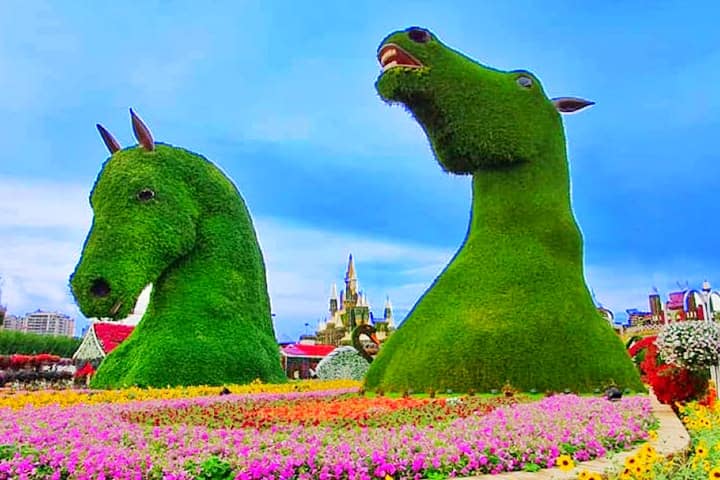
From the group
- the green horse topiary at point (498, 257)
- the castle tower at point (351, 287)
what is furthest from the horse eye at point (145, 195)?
the castle tower at point (351, 287)

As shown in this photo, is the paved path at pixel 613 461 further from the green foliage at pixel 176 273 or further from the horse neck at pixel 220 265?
the horse neck at pixel 220 265

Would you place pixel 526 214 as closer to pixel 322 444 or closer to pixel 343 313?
pixel 322 444

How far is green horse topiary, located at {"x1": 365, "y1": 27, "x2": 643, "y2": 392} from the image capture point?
330 inches

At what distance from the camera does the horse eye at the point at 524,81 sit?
10.3m

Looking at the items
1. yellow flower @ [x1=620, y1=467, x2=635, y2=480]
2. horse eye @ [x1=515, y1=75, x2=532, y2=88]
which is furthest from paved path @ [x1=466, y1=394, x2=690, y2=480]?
horse eye @ [x1=515, y1=75, x2=532, y2=88]

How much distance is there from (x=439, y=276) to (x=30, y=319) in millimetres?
90787

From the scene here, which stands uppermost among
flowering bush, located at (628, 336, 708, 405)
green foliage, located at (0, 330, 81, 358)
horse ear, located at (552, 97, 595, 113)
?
horse ear, located at (552, 97, 595, 113)

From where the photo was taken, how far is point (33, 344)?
1355 inches

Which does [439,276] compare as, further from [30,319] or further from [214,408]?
[30,319]

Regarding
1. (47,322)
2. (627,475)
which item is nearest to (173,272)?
(627,475)

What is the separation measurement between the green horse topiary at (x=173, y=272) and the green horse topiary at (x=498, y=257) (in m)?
4.25

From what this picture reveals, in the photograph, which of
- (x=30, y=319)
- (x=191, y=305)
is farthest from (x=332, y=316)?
(x=30, y=319)

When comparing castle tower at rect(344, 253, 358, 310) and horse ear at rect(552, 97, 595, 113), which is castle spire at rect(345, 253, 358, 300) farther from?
horse ear at rect(552, 97, 595, 113)

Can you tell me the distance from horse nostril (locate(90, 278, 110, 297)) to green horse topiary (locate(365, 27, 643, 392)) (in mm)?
5364
